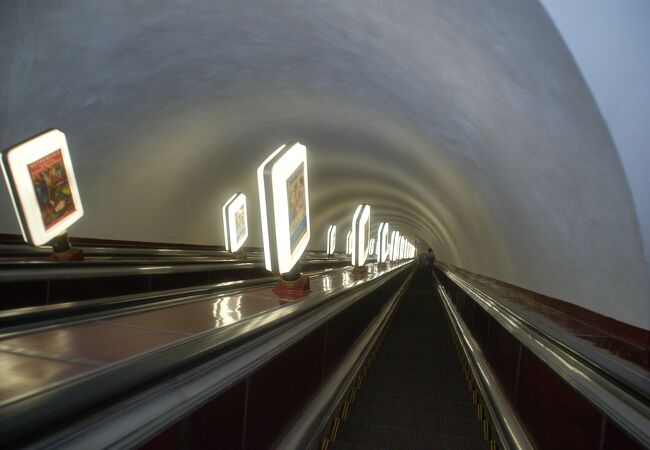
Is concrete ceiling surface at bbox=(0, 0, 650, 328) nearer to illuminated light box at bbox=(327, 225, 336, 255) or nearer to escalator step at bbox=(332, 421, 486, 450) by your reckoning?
escalator step at bbox=(332, 421, 486, 450)

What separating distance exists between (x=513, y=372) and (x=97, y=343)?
139 inches

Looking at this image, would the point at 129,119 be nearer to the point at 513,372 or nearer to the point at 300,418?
the point at 300,418

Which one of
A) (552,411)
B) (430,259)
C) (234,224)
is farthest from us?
(430,259)

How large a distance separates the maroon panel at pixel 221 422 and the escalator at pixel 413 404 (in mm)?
1577

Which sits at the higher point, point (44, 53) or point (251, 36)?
point (251, 36)

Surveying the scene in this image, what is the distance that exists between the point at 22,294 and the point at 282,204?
212 cm

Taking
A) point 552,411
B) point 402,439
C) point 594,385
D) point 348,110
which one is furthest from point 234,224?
point 594,385

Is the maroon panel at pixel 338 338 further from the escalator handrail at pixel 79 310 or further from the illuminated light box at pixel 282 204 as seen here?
the escalator handrail at pixel 79 310

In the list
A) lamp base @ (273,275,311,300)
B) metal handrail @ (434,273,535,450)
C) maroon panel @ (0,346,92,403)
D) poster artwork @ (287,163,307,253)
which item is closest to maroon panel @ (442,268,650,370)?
metal handrail @ (434,273,535,450)

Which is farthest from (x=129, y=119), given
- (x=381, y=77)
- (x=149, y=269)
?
(x=381, y=77)

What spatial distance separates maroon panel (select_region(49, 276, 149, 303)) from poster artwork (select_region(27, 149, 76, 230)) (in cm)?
78

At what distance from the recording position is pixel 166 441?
173 cm

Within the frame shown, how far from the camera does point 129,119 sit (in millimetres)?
7758

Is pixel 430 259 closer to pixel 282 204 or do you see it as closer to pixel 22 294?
pixel 282 204
